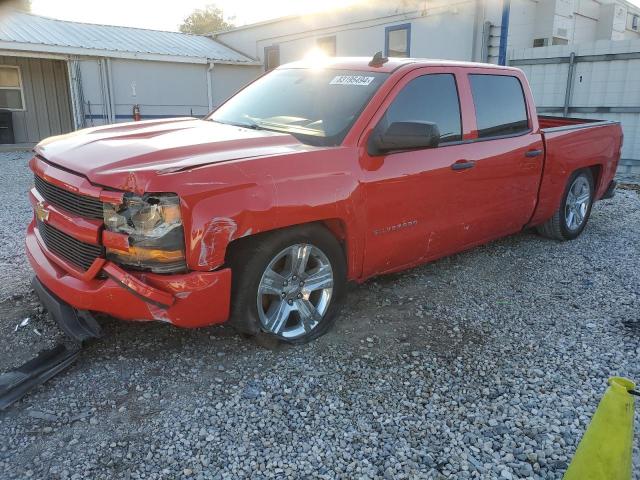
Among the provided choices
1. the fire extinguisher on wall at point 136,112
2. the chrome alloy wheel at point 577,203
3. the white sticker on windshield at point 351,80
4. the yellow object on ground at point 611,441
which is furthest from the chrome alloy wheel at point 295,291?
the fire extinguisher on wall at point 136,112

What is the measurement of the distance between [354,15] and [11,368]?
14.4 metres

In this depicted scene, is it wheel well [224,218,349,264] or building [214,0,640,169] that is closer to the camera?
wheel well [224,218,349,264]

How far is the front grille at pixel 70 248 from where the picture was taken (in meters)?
2.98

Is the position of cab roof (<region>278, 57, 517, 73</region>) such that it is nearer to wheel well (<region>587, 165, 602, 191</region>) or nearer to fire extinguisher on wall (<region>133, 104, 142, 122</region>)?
wheel well (<region>587, 165, 602, 191</region>)

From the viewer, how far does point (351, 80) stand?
3979 mm

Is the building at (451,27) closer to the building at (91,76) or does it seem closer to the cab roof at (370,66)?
the building at (91,76)

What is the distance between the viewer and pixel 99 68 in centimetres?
1686

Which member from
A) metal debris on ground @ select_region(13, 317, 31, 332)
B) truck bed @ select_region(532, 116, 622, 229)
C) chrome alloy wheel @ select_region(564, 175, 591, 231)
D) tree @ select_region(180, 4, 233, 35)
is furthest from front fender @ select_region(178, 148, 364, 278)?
tree @ select_region(180, 4, 233, 35)

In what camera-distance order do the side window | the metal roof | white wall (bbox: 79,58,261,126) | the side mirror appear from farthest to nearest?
white wall (bbox: 79,58,261,126) → the metal roof → the side window → the side mirror

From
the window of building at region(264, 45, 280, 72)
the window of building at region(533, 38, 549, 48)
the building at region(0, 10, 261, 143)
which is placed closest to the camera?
the window of building at region(533, 38, 549, 48)

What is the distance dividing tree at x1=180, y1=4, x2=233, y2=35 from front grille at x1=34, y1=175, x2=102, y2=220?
49.5 meters

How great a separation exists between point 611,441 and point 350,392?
1378 mm

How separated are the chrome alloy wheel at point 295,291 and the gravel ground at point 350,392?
0.17 m

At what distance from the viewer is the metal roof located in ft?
50.5
